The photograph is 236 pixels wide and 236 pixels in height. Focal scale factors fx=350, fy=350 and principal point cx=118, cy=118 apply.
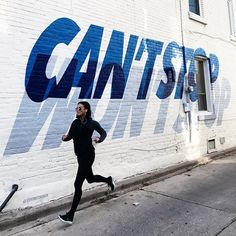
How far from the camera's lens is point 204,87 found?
1083cm

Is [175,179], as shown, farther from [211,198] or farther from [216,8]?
[216,8]

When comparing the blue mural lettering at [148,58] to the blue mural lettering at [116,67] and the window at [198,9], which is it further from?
the window at [198,9]

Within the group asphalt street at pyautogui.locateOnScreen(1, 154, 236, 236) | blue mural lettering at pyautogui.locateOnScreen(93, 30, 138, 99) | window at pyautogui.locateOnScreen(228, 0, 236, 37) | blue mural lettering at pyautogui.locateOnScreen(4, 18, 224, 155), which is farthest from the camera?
window at pyautogui.locateOnScreen(228, 0, 236, 37)

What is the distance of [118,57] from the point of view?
7359 mm

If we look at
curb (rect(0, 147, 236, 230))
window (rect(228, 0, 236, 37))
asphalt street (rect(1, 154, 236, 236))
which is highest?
window (rect(228, 0, 236, 37))

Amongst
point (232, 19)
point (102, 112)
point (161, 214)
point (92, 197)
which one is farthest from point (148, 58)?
point (232, 19)

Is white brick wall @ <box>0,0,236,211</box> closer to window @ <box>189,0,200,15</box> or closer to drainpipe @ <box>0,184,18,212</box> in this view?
drainpipe @ <box>0,184,18,212</box>

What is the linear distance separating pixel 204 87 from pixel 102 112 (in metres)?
4.98

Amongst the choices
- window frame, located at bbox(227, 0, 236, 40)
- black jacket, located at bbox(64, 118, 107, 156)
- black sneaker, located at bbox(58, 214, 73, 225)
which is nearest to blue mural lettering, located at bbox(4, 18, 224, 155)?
black jacket, located at bbox(64, 118, 107, 156)

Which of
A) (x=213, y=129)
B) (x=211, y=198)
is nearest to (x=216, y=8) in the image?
(x=213, y=129)

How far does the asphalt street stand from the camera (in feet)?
15.9

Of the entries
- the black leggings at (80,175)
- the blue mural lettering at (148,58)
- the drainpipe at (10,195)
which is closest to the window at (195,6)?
the blue mural lettering at (148,58)

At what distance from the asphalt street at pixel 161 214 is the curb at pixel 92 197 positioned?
Answer: 13 cm

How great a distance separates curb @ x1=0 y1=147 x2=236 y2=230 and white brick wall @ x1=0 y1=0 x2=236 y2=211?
163 millimetres
